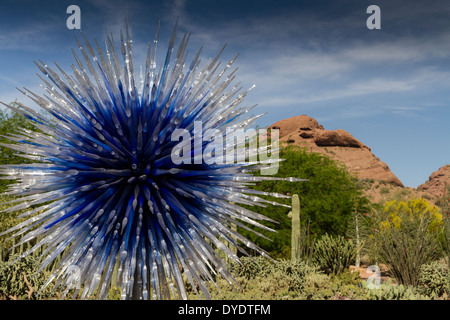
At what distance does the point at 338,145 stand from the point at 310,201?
57.9 meters

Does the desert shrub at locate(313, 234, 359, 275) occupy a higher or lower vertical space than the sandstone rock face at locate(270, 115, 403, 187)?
lower

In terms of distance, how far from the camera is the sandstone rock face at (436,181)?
5909 centimetres

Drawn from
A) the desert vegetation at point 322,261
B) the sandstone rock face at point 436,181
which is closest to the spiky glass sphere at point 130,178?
the desert vegetation at point 322,261

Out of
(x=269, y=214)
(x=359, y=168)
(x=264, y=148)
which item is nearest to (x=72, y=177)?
(x=264, y=148)

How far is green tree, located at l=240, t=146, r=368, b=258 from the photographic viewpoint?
15.1 metres

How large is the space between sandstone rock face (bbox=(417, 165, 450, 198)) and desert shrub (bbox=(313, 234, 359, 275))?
175ft

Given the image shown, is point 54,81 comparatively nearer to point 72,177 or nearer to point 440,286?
point 72,177

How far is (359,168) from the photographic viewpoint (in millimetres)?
64188

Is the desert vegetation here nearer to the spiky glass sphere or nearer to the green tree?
the green tree

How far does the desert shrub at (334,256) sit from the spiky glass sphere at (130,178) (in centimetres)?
787

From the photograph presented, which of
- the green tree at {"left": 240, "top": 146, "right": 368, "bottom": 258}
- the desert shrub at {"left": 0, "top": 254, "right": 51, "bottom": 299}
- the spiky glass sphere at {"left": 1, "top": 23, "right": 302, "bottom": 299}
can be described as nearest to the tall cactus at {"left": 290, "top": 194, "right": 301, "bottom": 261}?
the green tree at {"left": 240, "top": 146, "right": 368, "bottom": 258}

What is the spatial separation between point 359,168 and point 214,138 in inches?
2538
